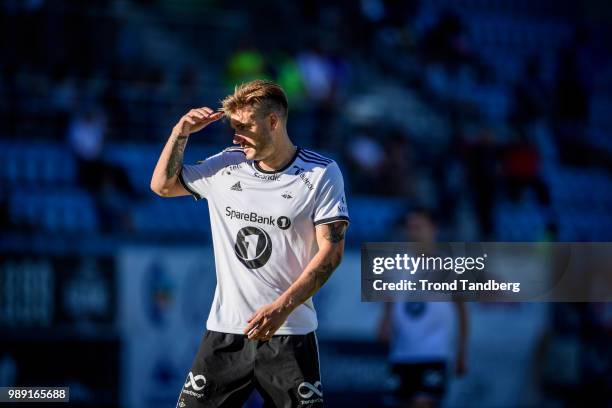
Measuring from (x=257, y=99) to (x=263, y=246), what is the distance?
736 mm

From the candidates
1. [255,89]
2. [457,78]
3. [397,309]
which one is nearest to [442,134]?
[457,78]

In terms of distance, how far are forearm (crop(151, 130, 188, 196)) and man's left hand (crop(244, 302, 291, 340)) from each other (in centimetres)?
86

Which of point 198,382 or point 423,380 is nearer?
point 198,382

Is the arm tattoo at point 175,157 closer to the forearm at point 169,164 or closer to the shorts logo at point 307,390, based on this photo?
the forearm at point 169,164

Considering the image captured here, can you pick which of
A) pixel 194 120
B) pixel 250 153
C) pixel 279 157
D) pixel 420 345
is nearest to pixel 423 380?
pixel 420 345

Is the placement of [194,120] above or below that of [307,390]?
above

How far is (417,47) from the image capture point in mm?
18359

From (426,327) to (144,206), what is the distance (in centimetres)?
391

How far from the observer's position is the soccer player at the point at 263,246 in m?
5.94

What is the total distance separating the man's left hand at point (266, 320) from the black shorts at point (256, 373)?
0.82ft

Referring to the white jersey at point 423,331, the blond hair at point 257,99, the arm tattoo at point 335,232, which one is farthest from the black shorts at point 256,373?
the white jersey at point 423,331

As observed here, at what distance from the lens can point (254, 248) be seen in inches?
237

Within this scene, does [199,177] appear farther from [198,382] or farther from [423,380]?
[423,380]

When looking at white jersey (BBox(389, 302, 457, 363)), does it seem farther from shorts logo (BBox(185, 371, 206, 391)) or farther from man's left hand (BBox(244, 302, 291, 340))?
man's left hand (BBox(244, 302, 291, 340))
